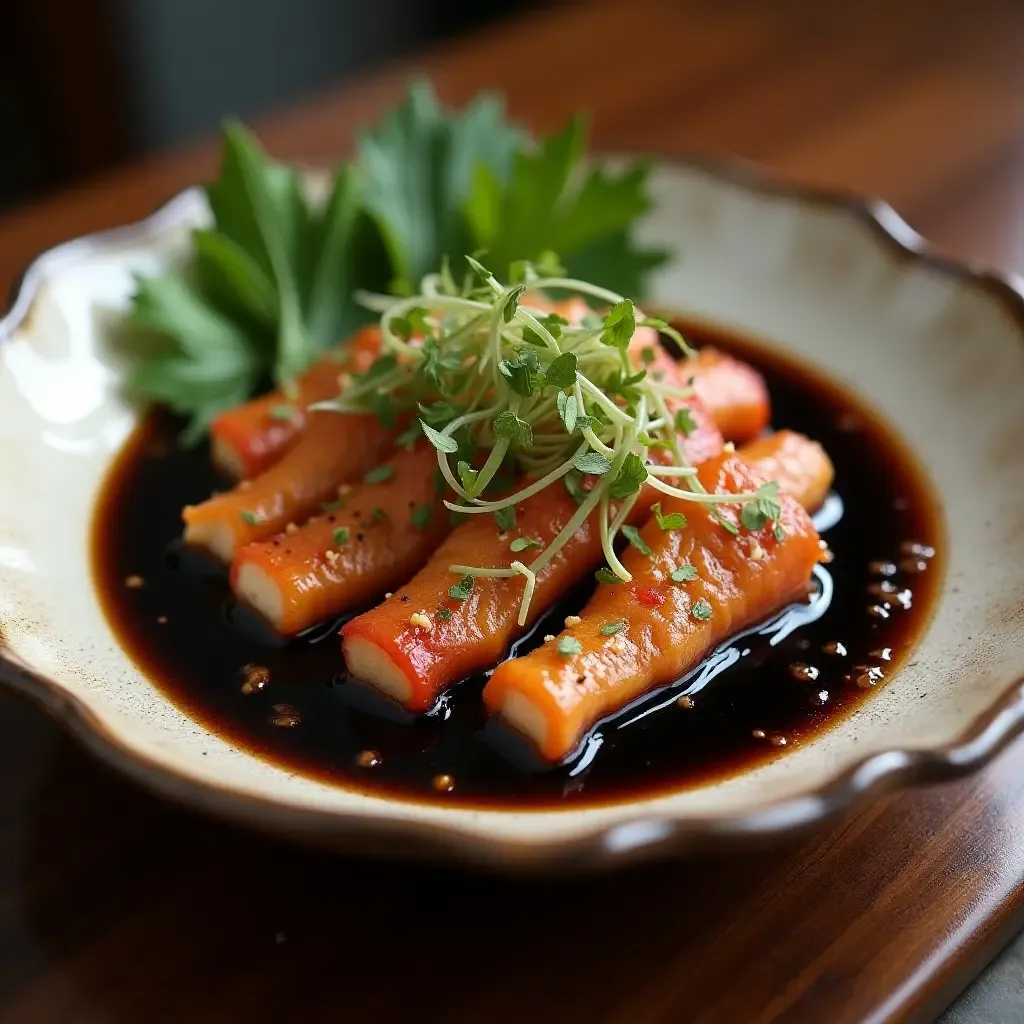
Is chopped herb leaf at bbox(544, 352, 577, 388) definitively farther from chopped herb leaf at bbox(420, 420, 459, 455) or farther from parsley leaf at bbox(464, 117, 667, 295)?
parsley leaf at bbox(464, 117, 667, 295)

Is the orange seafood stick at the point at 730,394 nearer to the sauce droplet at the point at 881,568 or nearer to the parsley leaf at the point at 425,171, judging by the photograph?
the sauce droplet at the point at 881,568

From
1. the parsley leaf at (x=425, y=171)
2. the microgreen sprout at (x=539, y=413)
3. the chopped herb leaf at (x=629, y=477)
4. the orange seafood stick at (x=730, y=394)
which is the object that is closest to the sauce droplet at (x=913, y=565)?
the microgreen sprout at (x=539, y=413)

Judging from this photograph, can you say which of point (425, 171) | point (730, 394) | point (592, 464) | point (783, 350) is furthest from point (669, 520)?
point (425, 171)

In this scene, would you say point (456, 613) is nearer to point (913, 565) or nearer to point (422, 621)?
point (422, 621)

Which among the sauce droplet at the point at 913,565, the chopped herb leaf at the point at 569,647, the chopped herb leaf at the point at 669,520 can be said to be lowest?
the sauce droplet at the point at 913,565

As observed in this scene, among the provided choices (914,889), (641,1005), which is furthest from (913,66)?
(641,1005)


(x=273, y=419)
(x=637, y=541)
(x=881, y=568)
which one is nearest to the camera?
(x=637, y=541)
